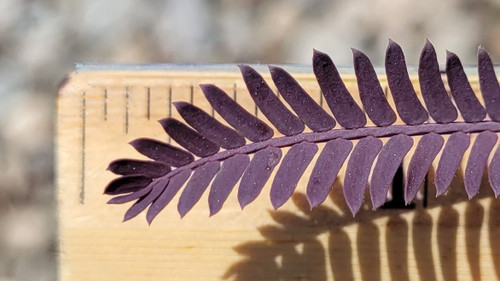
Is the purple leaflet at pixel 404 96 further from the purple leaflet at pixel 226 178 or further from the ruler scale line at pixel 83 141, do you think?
the ruler scale line at pixel 83 141

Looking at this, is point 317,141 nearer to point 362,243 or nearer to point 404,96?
point 404,96

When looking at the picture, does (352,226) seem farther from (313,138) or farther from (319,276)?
(313,138)

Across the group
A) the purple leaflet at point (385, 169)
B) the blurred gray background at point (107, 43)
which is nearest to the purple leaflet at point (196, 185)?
the purple leaflet at point (385, 169)

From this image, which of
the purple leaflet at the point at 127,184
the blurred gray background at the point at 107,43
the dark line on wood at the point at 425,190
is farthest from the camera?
the blurred gray background at the point at 107,43

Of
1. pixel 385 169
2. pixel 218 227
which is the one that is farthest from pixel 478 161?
pixel 218 227

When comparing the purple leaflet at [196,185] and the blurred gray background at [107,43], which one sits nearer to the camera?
the purple leaflet at [196,185]

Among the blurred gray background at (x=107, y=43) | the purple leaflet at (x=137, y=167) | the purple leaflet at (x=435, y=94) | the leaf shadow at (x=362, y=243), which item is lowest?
the leaf shadow at (x=362, y=243)

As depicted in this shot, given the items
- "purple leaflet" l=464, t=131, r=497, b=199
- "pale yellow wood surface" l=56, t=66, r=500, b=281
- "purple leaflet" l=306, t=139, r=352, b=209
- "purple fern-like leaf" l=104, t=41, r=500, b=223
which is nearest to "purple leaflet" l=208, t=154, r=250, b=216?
"purple fern-like leaf" l=104, t=41, r=500, b=223

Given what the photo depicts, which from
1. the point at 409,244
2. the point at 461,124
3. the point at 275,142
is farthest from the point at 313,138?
the point at 409,244
